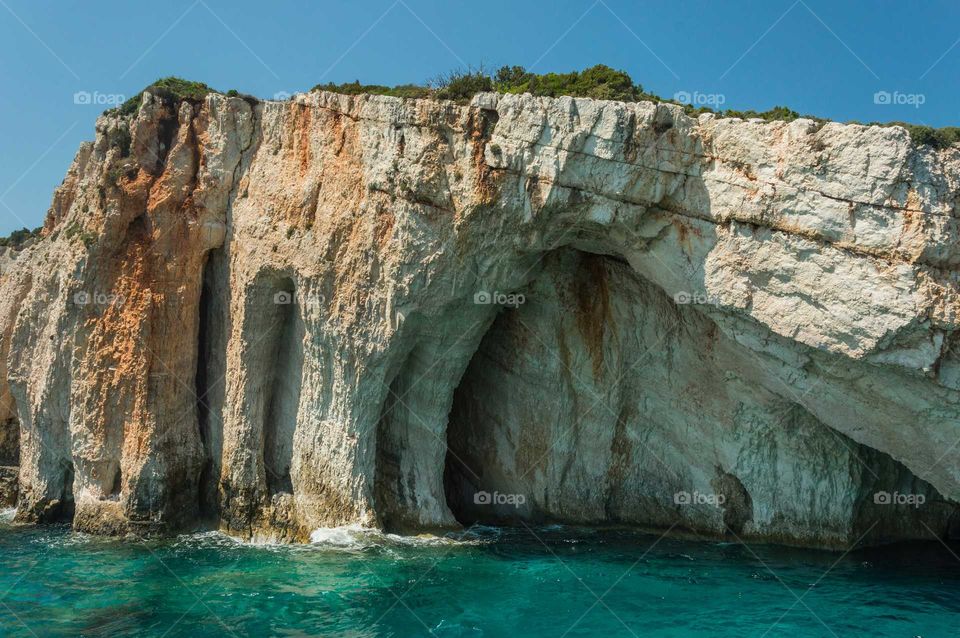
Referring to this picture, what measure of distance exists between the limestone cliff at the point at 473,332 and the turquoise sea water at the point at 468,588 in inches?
57.7

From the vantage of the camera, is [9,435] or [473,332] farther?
[9,435]

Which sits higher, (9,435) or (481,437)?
(9,435)

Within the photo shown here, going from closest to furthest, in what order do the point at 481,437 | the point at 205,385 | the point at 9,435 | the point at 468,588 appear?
1. the point at 468,588
2. the point at 205,385
3. the point at 481,437
4. the point at 9,435

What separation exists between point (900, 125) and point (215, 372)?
1845 cm

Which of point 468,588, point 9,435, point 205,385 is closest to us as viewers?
point 468,588

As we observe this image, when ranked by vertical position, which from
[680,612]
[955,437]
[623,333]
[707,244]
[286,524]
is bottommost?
[680,612]

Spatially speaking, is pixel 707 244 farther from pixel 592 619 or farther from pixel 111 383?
pixel 111 383

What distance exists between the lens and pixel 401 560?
1703 centimetres

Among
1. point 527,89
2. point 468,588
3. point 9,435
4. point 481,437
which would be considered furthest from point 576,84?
point 9,435

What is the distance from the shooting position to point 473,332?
1948cm

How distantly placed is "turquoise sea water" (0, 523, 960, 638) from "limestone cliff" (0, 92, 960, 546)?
4.81 ft

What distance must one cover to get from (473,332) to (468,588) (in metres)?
6.74

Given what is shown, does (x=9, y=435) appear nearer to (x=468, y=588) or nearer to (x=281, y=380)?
(x=281, y=380)

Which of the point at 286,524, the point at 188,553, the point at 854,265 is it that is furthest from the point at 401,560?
the point at 854,265
